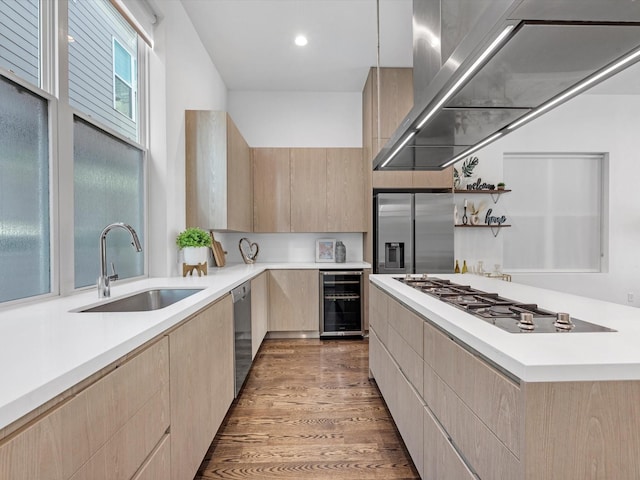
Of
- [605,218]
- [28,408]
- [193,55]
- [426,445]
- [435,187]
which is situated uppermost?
[193,55]

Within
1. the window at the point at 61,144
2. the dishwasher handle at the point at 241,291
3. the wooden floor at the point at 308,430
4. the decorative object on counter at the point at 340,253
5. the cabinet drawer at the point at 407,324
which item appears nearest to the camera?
the window at the point at 61,144

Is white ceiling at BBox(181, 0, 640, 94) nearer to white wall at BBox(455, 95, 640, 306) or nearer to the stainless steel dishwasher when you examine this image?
white wall at BBox(455, 95, 640, 306)

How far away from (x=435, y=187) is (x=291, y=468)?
311 cm

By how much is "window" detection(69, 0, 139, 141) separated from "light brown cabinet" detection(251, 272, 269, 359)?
1575 millimetres

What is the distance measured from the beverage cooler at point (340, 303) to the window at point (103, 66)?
2379 millimetres

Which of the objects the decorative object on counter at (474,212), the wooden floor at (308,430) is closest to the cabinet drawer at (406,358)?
the wooden floor at (308,430)

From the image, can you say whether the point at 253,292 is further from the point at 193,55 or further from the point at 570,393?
the point at 570,393

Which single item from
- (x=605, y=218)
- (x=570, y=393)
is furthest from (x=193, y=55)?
(x=605, y=218)

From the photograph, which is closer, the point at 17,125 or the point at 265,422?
the point at 17,125

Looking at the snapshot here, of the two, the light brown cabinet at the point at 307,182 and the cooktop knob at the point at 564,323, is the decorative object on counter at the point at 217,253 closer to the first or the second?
the light brown cabinet at the point at 307,182

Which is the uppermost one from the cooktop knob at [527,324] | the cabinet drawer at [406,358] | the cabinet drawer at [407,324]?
the cooktop knob at [527,324]

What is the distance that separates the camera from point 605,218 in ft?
14.9

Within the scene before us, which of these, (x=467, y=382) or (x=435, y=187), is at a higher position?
(x=435, y=187)

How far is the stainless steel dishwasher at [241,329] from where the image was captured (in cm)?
232
